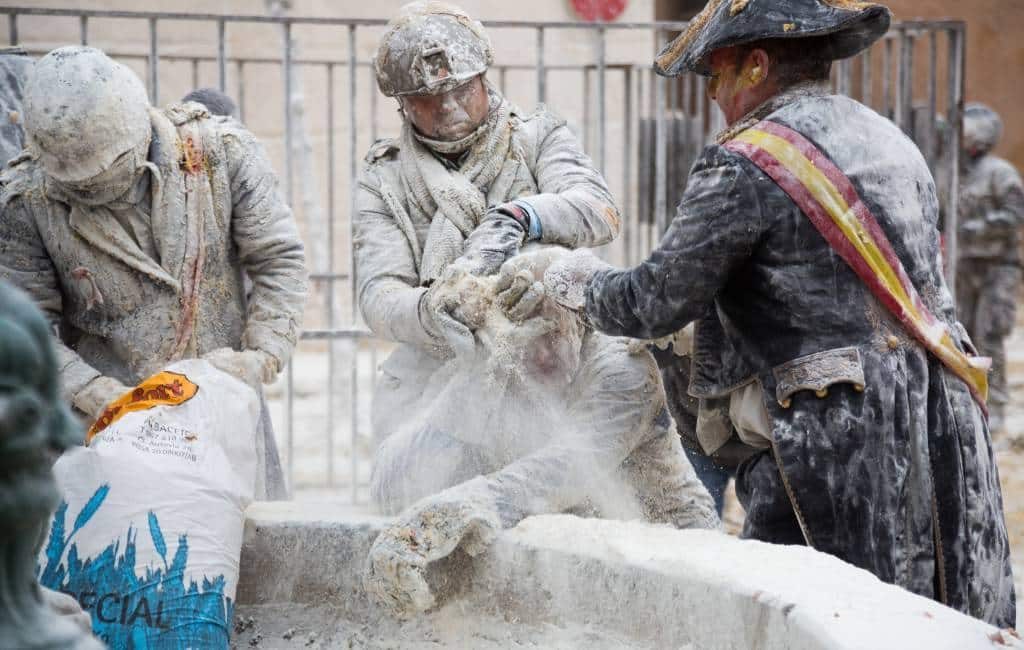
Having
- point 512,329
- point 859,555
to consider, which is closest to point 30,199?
point 512,329

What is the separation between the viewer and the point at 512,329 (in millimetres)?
3645

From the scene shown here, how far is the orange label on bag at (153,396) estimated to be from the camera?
3418 mm

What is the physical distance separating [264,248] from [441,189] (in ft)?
2.25

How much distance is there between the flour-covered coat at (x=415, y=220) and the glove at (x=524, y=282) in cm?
18

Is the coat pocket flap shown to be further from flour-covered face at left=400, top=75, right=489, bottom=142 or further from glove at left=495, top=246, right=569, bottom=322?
flour-covered face at left=400, top=75, right=489, bottom=142

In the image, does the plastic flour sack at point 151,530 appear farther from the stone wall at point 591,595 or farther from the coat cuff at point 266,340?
the coat cuff at point 266,340

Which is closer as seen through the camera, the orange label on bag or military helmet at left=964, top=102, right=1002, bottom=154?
the orange label on bag

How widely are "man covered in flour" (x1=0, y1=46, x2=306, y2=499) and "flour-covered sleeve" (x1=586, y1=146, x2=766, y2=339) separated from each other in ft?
4.18

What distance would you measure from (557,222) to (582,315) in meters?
0.36

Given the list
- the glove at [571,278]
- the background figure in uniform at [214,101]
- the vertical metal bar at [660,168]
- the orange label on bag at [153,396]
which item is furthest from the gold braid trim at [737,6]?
the vertical metal bar at [660,168]

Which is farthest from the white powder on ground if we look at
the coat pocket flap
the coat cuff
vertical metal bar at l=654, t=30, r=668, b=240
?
vertical metal bar at l=654, t=30, r=668, b=240

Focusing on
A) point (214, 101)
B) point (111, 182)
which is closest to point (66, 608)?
point (111, 182)

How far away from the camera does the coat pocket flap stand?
3178 millimetres

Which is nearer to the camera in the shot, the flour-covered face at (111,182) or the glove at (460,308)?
the glove at (460,308)
